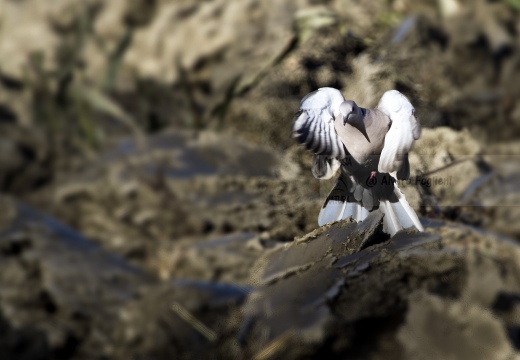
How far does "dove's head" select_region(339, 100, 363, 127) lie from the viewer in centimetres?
57

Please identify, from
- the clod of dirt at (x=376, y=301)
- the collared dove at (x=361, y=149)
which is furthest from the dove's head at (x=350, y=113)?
the clod of dirt at (x=376, y=301)

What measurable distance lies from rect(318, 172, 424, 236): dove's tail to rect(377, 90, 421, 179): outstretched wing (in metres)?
0.03

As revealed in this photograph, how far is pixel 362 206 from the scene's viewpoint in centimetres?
62

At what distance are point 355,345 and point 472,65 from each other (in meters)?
1.90

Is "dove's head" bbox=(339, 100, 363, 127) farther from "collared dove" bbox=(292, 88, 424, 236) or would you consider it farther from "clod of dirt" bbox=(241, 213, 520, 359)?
"clod of dirt" bbox=(241, 213, 520, 359)

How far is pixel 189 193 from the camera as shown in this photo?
5.71 feet

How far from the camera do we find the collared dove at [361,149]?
0.58 metres

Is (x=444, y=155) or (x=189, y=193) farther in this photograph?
(x=189, y=193)

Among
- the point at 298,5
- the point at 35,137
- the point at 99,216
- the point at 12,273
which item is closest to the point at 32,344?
the point at 12,273

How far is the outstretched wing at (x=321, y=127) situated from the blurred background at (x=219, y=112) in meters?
0.05

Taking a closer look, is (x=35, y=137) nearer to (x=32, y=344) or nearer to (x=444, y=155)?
(x=32, y=344)

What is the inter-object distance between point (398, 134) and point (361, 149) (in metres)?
0.04

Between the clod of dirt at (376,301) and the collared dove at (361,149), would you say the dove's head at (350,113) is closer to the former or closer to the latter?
the collared dove at (361,149)

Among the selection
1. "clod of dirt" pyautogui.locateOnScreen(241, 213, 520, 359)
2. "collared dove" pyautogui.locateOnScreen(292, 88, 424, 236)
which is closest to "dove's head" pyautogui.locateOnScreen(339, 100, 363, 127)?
"collared dove" pyautogui.locateOnScreen(292, 88, 424, 236)
